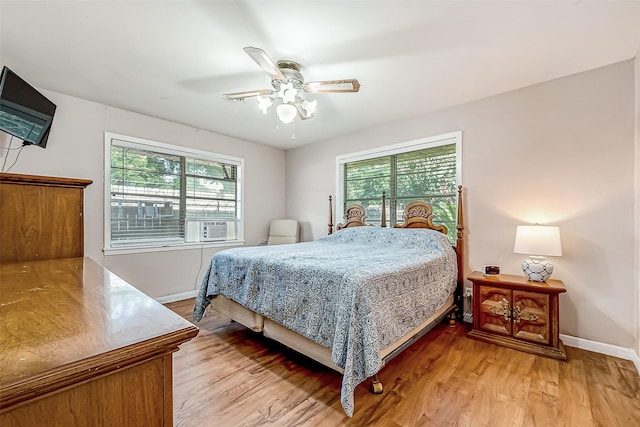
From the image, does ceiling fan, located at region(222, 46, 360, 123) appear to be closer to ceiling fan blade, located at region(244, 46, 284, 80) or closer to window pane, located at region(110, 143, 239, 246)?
ceiling fan blade, located at region(244, 46, 284, 80)

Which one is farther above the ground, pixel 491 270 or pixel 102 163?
pixel 102 163

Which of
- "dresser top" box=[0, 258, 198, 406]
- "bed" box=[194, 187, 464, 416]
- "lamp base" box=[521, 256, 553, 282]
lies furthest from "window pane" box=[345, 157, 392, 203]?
"dresser top" box=[0, 258, 198, 406]

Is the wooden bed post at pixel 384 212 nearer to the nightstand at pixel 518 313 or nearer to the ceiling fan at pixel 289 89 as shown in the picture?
the nightstand at pixel 518 313

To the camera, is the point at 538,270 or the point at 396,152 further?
the point at 396,152

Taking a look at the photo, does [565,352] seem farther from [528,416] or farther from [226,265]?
[226,265]

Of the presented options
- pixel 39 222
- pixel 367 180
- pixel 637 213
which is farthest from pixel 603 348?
pixel 39 222

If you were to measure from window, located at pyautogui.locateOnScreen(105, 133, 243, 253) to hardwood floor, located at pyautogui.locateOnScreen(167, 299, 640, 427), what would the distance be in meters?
1.89

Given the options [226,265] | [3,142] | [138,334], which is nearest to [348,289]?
[138,334]

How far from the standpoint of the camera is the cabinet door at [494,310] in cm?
249

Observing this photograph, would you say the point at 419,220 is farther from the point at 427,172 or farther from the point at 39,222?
the point at 39,222

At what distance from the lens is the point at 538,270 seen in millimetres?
2430

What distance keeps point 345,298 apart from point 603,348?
243 centimetres

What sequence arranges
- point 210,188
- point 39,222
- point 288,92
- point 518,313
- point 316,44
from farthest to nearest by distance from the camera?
point 210,188
point 518,313
point 288,92
point 316,44
point 39,222

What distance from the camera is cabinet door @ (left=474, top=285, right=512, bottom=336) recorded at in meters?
2.49
